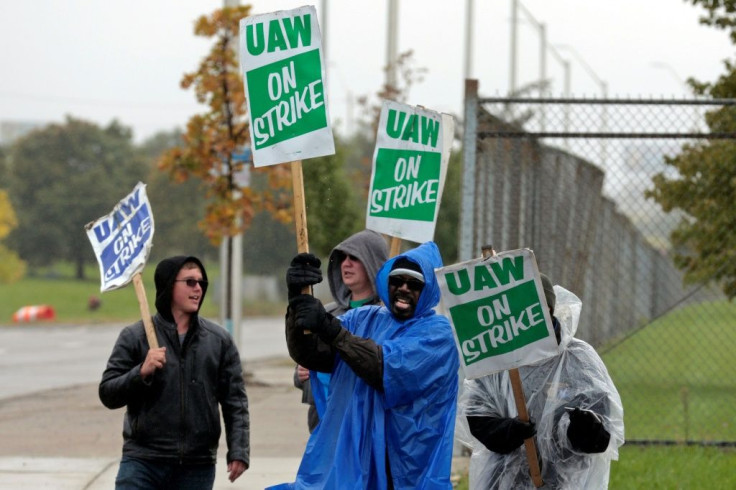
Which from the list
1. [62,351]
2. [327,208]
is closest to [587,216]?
[327,208]

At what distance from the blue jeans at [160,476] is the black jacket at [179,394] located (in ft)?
0.12

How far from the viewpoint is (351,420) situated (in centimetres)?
517

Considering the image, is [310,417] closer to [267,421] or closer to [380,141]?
[380,141]

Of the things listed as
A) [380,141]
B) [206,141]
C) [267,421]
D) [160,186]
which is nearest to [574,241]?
[267,421]

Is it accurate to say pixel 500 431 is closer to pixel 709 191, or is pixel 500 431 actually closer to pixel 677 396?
pixel 709 191

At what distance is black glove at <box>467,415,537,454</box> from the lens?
498 cm

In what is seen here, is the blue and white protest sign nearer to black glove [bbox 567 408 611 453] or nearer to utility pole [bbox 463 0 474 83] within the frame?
black glove [bbox 567 408 611 453]

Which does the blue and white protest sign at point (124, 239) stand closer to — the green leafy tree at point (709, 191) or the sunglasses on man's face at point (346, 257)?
the sunglasses on man's face at point (346, 257)

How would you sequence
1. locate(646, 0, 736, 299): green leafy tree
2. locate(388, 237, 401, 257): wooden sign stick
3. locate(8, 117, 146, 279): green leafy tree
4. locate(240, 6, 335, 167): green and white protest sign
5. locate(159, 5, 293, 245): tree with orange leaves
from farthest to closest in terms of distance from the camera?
locate(8, 117, 146, 279): green leafy tree, locate(159, 5, 293, 245): tree with orange leaves, locate(646, 0, 736, 299): green leafy tree, locate(388, 237, 401, 257): wooden sign stick, locate(240, 6, 335, 167): green and white protest sign

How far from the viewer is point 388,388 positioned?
5.08m

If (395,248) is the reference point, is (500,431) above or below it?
below

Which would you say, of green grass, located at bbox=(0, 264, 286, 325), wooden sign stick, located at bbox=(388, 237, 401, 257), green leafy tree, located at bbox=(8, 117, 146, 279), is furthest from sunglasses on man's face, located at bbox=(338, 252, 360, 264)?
green leafy tree, located at bbox=(8, 117, 146, 279)

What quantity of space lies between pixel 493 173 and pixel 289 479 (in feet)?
9.02

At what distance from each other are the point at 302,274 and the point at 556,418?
109cm
